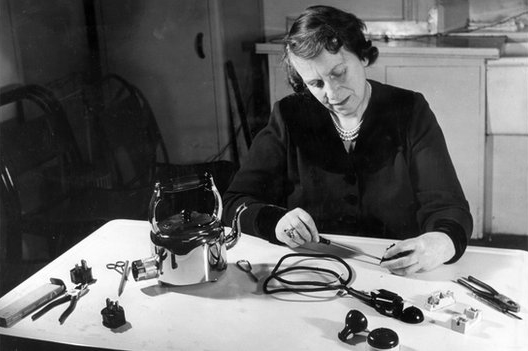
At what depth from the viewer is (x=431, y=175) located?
5.64 feet

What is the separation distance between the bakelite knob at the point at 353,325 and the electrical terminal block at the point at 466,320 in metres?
0.17

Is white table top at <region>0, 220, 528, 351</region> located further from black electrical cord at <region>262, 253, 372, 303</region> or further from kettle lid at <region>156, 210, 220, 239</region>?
kettle lid at <region>156, 210, 220, 239</region>

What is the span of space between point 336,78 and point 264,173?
36 cm

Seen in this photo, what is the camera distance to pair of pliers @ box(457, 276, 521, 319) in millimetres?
1272

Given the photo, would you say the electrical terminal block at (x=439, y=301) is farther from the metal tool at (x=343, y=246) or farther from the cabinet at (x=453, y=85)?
the cabinet at (x=453, y=85)

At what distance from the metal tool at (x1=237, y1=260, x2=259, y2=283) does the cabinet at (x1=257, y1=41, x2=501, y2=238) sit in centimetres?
62

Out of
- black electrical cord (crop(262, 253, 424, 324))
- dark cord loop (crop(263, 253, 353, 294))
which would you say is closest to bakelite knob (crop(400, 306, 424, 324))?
black electrical cord (crop(262, 253, 424, 324))

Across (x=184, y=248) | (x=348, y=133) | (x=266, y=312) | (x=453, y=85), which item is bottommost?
(x=266, y=312)

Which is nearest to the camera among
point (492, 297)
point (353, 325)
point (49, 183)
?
point (353, 325)

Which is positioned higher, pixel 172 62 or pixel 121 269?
pixel 172 62

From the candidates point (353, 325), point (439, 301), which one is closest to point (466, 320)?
point (439, 301)

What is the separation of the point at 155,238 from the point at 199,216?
12 centimetres

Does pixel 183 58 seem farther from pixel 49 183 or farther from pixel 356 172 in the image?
pixel 356 172

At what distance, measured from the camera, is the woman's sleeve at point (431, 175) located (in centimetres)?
166
